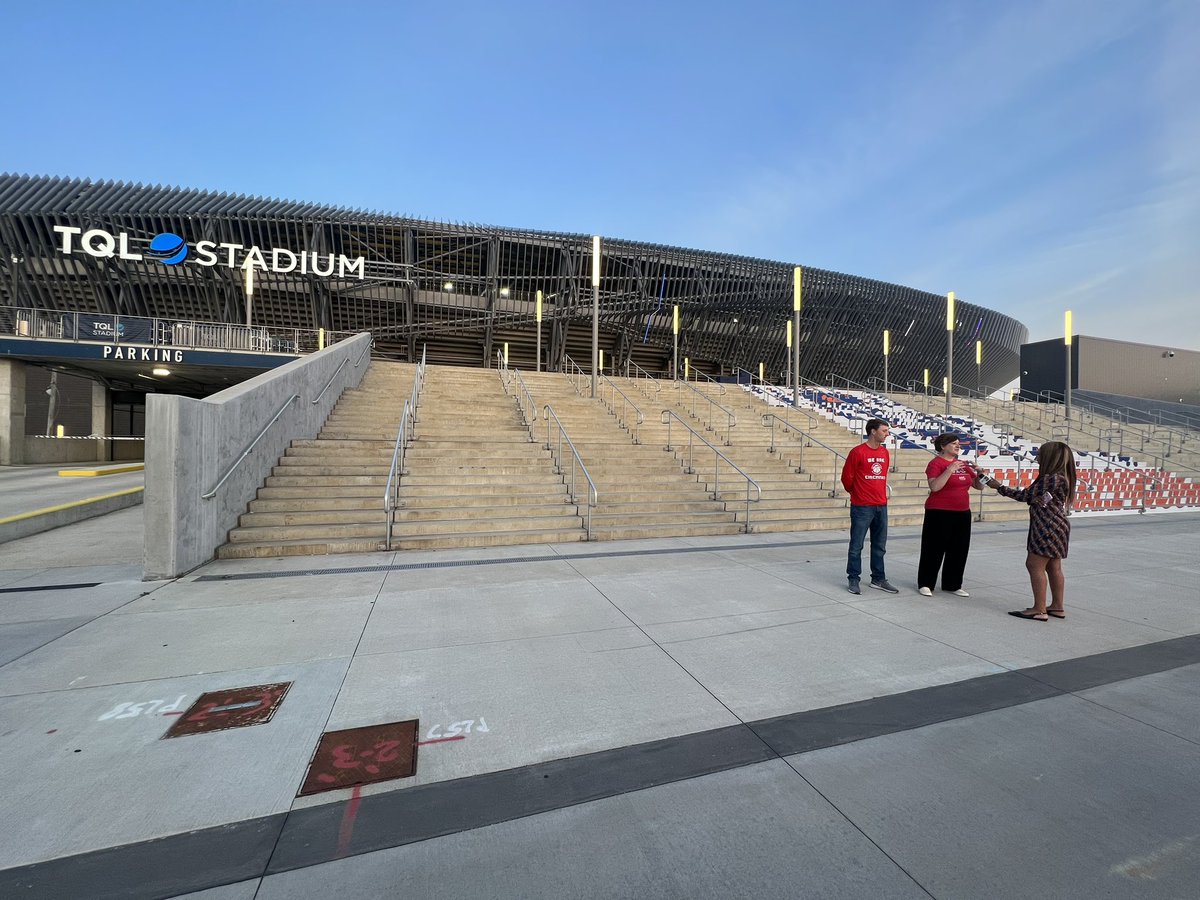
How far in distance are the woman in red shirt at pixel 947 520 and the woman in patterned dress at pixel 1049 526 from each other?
566mm

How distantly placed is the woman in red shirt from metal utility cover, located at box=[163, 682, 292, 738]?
5783 mm

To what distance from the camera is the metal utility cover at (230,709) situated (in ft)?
9.43

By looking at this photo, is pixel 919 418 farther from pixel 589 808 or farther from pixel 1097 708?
pixel 589 808

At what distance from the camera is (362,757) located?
2.58 metres

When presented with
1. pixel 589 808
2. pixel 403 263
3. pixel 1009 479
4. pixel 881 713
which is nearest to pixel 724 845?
pixel 589 808

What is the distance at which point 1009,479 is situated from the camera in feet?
46.1

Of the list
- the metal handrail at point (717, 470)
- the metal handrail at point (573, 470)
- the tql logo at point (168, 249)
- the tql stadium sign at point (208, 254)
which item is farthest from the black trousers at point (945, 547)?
the tql logo at point (168, 249)

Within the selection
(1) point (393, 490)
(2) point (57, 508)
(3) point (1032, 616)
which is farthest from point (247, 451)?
(3) point (1032, 616)

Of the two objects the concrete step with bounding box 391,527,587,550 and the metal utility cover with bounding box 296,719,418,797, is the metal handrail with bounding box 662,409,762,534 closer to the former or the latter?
the concrete step with bounding box 391,527,587,550

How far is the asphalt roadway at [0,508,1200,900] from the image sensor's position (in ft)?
6.27

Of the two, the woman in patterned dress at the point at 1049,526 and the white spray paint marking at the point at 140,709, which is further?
the woman in patterned dress at the point at 1049,526

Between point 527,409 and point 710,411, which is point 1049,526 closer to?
point 527,409

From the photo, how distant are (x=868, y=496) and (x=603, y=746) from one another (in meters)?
4.18

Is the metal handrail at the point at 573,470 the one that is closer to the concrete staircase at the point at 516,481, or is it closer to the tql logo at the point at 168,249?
the concrete staircase at the point at 516,481
